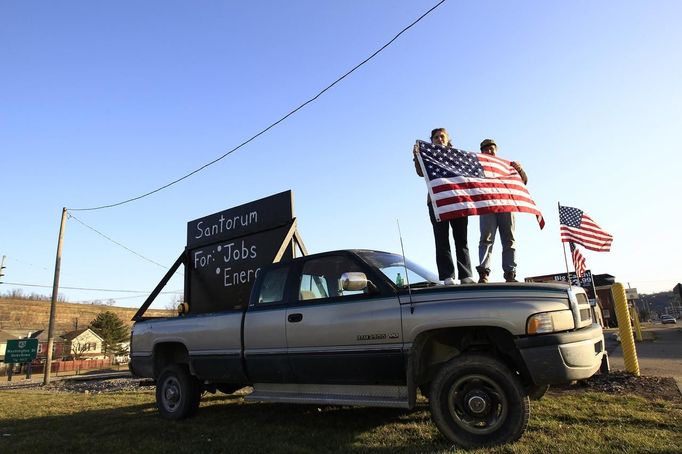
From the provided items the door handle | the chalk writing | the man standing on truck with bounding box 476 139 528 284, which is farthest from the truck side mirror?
the chalk writing

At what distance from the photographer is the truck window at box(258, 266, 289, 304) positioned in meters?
5.74

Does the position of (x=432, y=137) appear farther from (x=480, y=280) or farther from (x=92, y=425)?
(x=92, y=425)

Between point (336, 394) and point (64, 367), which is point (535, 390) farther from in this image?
point (64, 367)

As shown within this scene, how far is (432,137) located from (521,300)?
2.88 metres

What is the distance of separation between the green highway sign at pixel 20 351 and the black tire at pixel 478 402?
1264 inches

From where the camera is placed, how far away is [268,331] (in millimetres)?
5566

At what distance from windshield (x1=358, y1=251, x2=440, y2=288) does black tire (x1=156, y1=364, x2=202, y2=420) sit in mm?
3123

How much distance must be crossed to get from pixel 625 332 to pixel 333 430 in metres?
6.48

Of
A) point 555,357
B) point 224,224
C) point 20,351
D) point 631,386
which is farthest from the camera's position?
point 20,351

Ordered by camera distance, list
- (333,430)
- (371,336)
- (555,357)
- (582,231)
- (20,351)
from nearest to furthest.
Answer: (555,357), (371,336), (333,430), (582,231), (20,351)

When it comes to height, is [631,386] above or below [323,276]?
below

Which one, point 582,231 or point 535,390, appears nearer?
point 535,390

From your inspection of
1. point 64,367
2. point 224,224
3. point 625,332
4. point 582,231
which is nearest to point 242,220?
point 224,224

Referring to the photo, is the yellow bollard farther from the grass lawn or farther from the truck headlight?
the truck headlight
